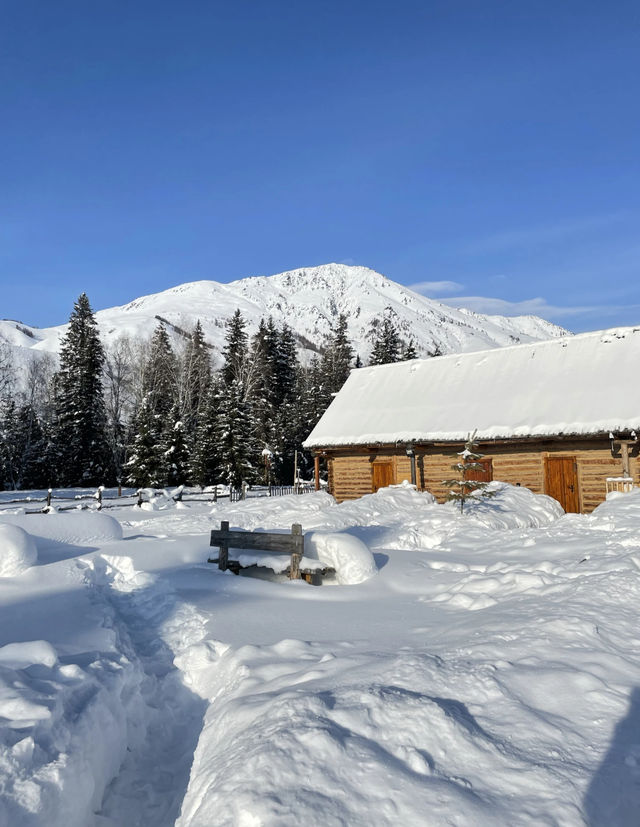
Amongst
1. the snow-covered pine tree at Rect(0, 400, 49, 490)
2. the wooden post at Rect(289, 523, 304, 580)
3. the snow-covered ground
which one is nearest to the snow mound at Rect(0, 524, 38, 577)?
the snow-covered ground

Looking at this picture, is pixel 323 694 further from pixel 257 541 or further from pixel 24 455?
pixel 24 455

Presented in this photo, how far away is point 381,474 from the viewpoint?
76.0 ft

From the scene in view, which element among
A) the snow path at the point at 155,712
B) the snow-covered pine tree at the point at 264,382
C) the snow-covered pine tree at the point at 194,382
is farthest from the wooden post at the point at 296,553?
the snow-covered pine tree at the point at 264,382

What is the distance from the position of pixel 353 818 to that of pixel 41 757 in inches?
86.2

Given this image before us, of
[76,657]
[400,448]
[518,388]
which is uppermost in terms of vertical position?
[518,388]

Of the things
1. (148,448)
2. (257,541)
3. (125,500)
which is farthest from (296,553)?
(148,448)

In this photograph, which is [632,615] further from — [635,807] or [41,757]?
[41,757]

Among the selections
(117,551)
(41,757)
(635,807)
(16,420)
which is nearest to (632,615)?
(635,807)

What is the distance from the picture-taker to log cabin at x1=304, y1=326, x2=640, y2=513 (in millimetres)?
18056

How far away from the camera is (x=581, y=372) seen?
2050 centimetres

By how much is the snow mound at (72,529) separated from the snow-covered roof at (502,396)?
1183 centimetres

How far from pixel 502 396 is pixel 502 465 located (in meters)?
2.81

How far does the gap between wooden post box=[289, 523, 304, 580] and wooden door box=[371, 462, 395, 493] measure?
13898 mm

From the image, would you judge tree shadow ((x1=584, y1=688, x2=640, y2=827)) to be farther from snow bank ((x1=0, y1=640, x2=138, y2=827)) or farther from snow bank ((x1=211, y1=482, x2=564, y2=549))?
snow bank ((x1=211, y1=482, x2=564, y2=549))
